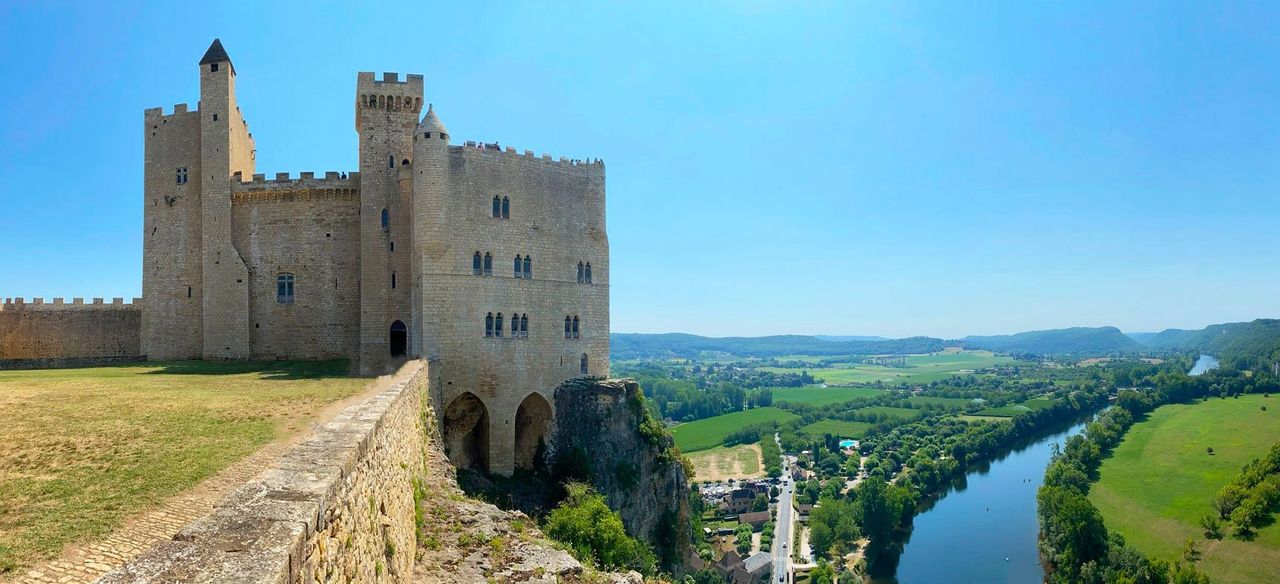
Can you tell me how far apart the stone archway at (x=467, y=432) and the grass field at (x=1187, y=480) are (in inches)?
2277

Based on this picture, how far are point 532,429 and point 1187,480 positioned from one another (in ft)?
292

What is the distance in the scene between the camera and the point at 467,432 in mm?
30141

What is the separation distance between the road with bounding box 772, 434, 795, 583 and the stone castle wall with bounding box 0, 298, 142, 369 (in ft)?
176

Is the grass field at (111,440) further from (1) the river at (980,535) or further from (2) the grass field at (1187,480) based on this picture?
(2) the grass field at (1187,480)

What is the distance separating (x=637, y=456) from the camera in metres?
31.1

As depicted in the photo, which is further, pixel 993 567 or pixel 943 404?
pixel 943 404

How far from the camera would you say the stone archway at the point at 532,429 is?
3012 cm

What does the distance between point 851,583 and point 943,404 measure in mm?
133987

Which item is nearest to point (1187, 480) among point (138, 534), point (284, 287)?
point (284, 287)

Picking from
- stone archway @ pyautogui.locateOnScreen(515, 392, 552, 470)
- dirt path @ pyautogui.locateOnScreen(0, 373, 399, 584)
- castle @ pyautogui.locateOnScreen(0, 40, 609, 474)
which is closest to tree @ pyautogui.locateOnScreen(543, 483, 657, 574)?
stone archway @ pyautogui.locateOnScreen(515, 392, 552, 470)

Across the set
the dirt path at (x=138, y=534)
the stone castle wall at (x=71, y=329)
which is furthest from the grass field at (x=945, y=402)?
the dirt path at (x=138, y=534)

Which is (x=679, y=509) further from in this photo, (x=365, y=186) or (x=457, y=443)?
(x=365, y=186)

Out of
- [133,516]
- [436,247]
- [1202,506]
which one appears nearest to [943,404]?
[1202,506]

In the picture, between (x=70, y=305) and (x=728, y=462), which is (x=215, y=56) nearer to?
(x=70, y=305)
